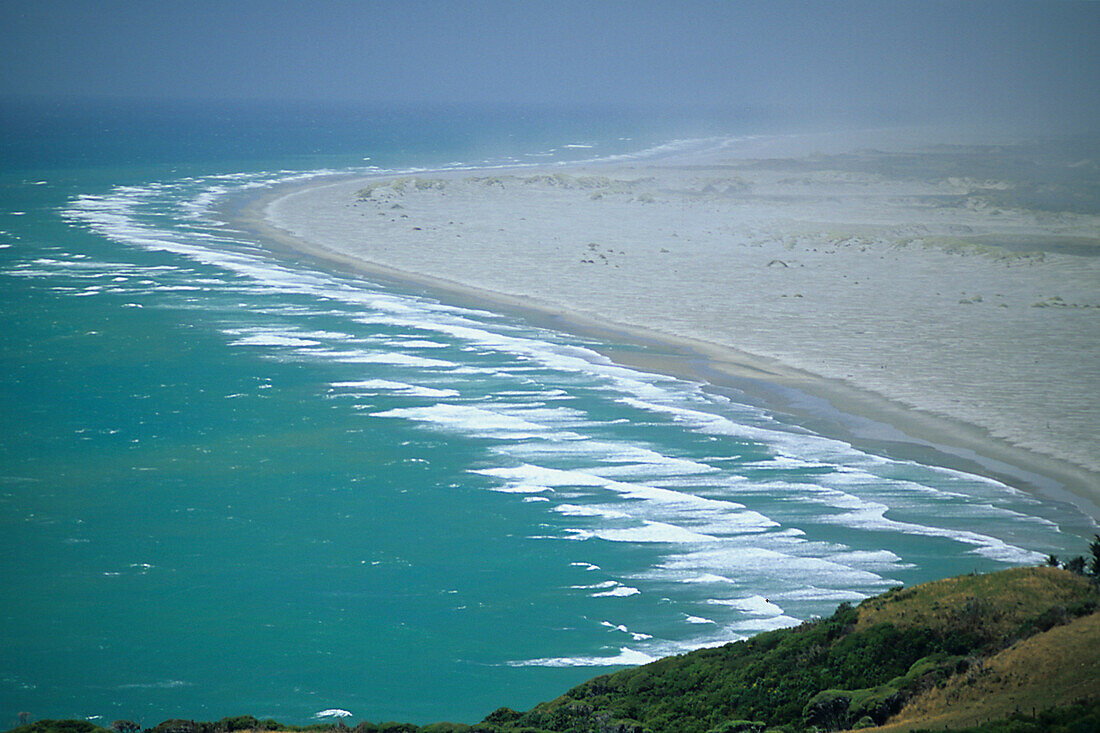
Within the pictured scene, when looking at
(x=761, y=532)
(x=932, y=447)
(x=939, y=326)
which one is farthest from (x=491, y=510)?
(x=939, y=326)

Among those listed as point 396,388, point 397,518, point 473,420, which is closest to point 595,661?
point 397,518

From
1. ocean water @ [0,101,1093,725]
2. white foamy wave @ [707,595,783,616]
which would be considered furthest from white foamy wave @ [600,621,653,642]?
white foamy wave @ [707,595,783,616]

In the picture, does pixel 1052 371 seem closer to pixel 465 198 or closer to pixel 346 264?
pixel 346 264

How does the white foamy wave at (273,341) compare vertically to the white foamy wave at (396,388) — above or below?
above

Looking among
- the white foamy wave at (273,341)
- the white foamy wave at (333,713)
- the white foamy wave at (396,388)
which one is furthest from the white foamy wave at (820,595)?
the white foamy wave at (273,341)

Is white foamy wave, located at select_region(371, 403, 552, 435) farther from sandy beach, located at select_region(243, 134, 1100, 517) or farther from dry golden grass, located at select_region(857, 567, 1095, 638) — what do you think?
dry golden grass, located at select_region(857, 567, 1095, 638)

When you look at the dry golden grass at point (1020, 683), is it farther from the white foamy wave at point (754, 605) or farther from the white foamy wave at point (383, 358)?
the white foamy wave at point (383, 358)

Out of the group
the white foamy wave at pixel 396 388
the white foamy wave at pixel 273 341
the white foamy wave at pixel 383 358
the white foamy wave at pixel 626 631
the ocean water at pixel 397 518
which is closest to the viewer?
the ocean water at pixel 397 518
